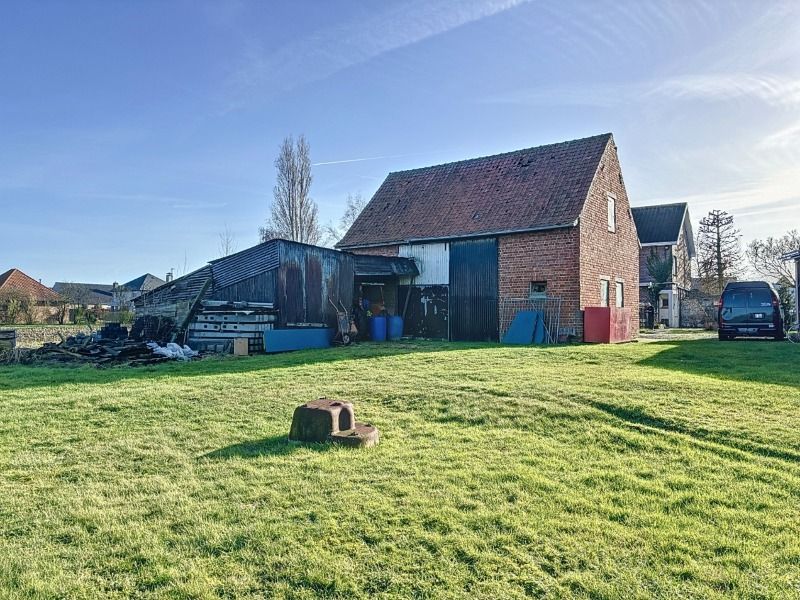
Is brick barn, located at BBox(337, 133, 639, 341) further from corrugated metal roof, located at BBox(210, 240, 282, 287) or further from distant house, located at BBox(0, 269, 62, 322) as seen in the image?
distant house, located at BBox(0, 269, 62, 322)

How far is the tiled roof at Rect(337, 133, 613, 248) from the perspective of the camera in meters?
16.8

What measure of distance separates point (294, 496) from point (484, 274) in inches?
552

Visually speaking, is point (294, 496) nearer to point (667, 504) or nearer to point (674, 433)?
point (667, 504)

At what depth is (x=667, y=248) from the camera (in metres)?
33.8

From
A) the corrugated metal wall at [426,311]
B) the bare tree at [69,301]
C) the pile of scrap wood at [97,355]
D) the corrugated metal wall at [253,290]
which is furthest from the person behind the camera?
the bare tree at [69,301]


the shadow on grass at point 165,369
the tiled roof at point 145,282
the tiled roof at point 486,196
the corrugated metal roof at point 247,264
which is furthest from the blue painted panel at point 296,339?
the tiled roof at point 145,282

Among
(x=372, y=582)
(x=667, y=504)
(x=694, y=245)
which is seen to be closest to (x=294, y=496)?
(x=372, y=582)

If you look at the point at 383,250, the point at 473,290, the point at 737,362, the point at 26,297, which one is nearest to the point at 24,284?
the point at 26,297

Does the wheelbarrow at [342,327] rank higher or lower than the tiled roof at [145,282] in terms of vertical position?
lower

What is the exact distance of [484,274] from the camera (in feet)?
56.5

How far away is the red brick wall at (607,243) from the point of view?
1622 centimetres

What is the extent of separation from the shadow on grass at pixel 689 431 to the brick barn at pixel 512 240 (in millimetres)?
9654

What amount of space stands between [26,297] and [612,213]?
36.1 metres

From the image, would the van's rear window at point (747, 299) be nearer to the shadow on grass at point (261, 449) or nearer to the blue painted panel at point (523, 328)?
the blue painted panel at point (523, 328)
